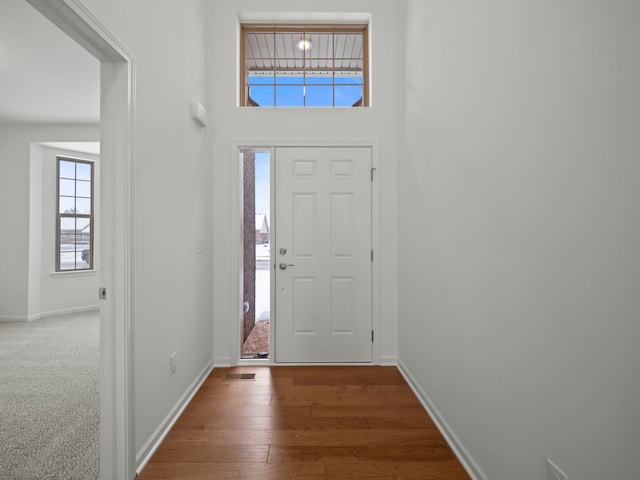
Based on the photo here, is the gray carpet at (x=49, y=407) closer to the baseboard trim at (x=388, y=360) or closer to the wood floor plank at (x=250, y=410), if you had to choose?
the wood floor plank at (x=250, y=410)

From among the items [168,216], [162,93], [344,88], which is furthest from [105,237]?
[344,88]

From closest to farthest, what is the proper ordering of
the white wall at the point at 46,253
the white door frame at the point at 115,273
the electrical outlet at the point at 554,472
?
the electrical outlet at the point at 554,472, the white door frame at the point at 115,273, the white wall at the point at 46,253

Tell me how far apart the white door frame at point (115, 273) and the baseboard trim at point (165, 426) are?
12 centimetres

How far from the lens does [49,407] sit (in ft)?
6.89

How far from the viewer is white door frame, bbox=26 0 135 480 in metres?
1.44

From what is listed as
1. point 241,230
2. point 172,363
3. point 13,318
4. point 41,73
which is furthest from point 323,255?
point 13,318

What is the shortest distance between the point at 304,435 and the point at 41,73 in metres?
4.23

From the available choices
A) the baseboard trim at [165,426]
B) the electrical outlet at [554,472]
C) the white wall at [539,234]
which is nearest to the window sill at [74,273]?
the baseboard trim at [165,426]

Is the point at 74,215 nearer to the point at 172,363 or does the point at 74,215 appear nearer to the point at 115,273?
the point at 172,363

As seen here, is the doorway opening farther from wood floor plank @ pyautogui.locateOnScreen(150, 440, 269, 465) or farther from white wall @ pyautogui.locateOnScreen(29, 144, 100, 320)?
white wall @ pyautogui.locateOnScreen(29, 144, 100, 320)

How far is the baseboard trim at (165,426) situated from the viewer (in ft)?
5.23

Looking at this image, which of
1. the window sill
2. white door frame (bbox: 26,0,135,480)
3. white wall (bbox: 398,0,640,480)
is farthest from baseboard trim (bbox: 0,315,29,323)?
white wall (bbox: 398,0,640,480)

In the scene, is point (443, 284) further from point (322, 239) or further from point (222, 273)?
point (222, 273)

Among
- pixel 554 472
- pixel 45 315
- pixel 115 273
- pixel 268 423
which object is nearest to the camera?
pixel 554 472
